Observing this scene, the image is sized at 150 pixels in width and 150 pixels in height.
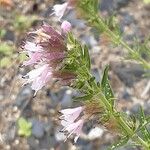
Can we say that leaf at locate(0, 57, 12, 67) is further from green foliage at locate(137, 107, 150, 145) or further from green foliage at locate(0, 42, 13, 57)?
green foliage at locate(137, 107, 150, 145)

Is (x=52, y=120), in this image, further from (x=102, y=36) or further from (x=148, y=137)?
(x=148, y=137)

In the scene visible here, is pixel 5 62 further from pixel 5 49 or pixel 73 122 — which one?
pixel 73 122

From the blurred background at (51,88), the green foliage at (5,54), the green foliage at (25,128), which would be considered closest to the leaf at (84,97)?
the blurred background at (51,88)

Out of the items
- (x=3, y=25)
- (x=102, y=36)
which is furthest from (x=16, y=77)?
(x=102, y=36)

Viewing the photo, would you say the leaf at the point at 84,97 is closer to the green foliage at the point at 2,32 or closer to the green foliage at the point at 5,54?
the green foliage at the point at 5,54

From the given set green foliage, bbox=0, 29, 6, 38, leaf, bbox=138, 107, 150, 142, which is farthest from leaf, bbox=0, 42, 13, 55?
leaf, bbox=138, 107, 150, 142

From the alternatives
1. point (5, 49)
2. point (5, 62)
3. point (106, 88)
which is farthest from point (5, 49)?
point (106, 88)
